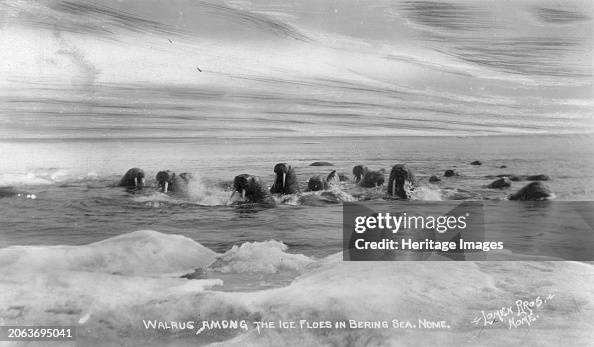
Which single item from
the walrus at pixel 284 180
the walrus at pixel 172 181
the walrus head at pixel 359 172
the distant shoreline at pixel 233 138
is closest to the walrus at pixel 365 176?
the walrus head at pixel 359 172

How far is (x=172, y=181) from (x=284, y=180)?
49 centimetres

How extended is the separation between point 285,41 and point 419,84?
0.64 metres

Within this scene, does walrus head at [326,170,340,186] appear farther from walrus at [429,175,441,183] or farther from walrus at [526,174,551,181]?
walrus at [526,174,551,181]

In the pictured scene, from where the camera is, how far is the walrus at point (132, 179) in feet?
9.09

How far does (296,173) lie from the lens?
2783 millimetres

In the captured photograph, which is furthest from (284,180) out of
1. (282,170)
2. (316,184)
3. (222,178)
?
(222,178)

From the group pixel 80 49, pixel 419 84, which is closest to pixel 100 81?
pixel 80 49

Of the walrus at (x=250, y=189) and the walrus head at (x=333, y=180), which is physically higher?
the walrus head at (x=333, y=180)

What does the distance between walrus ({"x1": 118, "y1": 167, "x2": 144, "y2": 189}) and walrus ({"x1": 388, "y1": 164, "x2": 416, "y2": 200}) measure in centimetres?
110

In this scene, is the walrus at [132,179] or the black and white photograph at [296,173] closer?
the black and white photograph at [296,173]

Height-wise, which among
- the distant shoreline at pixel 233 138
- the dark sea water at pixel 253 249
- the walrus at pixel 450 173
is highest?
the distant shoreline at pixel 233 138

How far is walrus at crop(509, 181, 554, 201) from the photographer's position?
2.72 m

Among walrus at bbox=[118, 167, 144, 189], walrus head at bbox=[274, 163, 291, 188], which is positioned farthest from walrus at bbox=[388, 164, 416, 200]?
walrus at bbox=[118, 167, 144, 189]

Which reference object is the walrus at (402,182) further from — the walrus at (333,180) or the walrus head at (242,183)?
the walrus head at (242,183)
